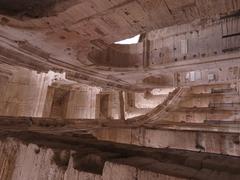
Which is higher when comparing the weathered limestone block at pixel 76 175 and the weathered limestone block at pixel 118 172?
the weathered limestone block at pixel 118 172

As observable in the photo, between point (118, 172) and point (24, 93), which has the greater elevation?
point (24, 93)

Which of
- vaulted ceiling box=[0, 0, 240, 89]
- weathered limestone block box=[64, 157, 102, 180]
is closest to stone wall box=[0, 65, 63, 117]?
vaulted ceiling box=[0, 0, 240, 89]

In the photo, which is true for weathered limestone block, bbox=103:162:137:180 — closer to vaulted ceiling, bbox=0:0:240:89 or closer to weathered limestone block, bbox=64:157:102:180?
weathered limestone block, bbox=64:157:102:180

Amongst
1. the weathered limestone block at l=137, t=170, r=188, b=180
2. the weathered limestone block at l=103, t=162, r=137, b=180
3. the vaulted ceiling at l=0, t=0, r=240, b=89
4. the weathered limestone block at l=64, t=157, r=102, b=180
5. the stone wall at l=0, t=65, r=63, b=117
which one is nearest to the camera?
the weathered limestone block at l=137, t=170, r=188, b=180

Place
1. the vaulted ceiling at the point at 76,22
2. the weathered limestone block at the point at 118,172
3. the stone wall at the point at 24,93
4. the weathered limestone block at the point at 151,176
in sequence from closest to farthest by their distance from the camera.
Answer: the weathered limestone block at the point at 151,176 < the weathered limestone block at the point at 118,172 < the vaulted ceiling at the point at 76,22 < the stone wall at the point at 24,93

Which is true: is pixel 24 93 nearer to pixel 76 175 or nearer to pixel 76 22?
pixel 76 22

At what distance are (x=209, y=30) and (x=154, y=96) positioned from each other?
6873 millimetres

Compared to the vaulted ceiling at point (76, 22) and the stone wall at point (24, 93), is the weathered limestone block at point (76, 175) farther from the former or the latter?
the stone wall at point (24, 93)

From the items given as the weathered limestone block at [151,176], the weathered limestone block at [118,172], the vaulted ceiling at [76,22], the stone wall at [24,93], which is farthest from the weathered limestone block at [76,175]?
the stone wall at [24,93]

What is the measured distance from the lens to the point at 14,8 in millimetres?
3828

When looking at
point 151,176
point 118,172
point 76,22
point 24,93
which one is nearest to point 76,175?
point 118,172

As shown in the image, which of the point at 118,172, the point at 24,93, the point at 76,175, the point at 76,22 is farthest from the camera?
the point at 24,93

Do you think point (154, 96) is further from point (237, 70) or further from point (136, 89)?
point (237, 70)

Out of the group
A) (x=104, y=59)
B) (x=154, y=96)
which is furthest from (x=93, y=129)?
(x=154, y=96)
